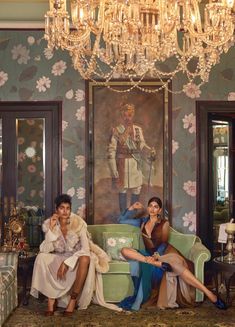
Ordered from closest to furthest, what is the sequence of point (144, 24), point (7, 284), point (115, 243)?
point (144, 24), point (7, 284), point (115, 243)

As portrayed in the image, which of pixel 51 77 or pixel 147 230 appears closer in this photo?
pixel 147 230

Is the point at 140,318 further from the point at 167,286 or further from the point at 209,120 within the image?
the point at 209,120

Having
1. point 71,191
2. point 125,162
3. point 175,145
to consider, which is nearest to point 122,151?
point 125,162

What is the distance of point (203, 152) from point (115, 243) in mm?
1559

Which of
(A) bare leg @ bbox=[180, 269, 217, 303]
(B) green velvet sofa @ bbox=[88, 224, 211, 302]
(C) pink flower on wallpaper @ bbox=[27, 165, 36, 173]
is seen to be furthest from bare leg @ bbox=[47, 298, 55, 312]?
(C) pink flower on wallpaper @ bbox=[27, 165, 36, 173]

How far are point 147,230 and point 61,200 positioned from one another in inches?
38.0

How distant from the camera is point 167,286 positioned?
5352 mm

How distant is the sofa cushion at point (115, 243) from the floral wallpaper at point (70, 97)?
26.6 inches

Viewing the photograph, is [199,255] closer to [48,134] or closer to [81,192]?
[81,192]

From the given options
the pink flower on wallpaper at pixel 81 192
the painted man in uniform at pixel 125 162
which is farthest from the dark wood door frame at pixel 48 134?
the painted man in uniform at pixel 125 162

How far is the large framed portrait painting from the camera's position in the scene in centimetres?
637

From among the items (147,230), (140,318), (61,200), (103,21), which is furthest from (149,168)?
(103,21)

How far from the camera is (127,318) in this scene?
4992mm

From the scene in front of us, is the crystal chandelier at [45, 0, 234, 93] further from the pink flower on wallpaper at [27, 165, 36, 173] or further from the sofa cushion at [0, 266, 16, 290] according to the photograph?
the pink flower on wallpaper at [27, 165, 36, 173]
